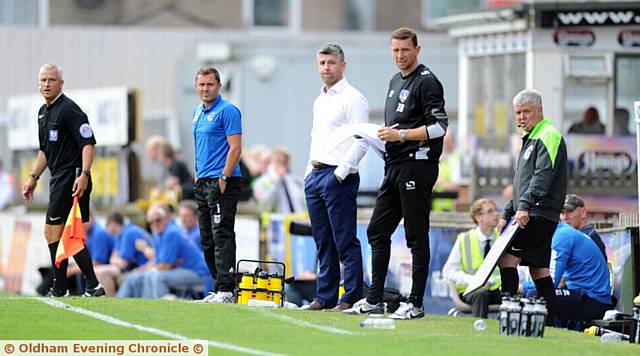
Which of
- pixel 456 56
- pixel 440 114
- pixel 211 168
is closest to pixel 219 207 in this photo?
pixel 211 168

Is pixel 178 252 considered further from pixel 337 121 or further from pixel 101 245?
pixel 337 121

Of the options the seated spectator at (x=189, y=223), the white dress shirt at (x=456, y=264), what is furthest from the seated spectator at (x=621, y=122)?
the white dress shirt at (x=456, y=264)

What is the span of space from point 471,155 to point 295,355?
44.0ft

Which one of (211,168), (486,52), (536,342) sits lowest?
(536,342)

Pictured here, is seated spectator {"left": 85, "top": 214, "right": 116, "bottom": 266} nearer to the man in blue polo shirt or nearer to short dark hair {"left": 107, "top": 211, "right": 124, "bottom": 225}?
short dark hair {"left": 107, "top": 211, "right": 124, "bottom": 225}

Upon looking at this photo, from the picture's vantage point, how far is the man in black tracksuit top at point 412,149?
12.7 meters

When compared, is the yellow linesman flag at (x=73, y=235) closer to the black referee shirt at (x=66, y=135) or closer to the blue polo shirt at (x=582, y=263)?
the black referee shirt at (x=66, y=135)

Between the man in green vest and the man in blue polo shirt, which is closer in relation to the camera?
the man in blue polo shirt

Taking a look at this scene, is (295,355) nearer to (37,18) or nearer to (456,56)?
(456,56)

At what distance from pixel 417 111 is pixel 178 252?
773 centimetres

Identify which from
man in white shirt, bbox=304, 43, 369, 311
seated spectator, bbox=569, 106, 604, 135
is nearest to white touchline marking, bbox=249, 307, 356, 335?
man in white shirt, bbox=304, 43, 369, 311

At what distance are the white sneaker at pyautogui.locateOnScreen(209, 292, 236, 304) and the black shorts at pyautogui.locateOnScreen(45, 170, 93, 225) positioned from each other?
1.53 metres

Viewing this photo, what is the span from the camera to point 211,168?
14297 millimetres

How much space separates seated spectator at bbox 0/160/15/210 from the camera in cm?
2889
